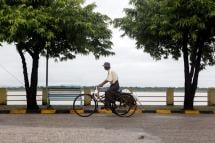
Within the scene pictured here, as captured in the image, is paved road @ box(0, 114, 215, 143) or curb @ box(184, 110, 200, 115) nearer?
paved road @ box(0, 114, 215, 143)

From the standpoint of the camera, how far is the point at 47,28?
27.2 meters

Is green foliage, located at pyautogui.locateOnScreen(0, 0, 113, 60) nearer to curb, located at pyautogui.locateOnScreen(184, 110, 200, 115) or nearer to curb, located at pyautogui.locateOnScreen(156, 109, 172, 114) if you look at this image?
curb, located at pyautogui.locateOnScreen(156, 109, 172, 114)

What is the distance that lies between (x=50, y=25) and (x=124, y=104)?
646cm

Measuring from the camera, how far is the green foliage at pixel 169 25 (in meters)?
27.2

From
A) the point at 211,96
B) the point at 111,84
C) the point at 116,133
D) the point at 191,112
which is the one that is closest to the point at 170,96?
the point at 211,96

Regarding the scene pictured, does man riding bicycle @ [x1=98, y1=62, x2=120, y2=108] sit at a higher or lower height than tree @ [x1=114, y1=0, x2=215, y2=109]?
lower

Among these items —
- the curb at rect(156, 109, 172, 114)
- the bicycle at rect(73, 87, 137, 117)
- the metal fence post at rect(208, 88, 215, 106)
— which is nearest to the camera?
the bicycle at rect(73, 87, 137, 117)

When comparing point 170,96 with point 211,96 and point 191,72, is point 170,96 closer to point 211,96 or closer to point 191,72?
point 211,96

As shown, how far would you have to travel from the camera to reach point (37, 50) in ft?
95.2

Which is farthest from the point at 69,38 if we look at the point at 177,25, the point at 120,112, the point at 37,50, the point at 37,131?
the point at 37,131

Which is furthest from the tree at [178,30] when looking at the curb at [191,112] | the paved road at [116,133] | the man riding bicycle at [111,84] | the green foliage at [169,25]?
the paved road at [116,133]

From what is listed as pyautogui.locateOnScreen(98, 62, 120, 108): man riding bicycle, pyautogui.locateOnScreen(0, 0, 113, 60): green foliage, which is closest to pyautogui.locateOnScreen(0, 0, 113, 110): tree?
pyautogui.locateOnScreen(0, 0, 113, 60): green foliage

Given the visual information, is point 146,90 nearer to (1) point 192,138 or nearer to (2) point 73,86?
(2) point 73,86

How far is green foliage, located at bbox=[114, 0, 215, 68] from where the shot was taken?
89.1 feet
